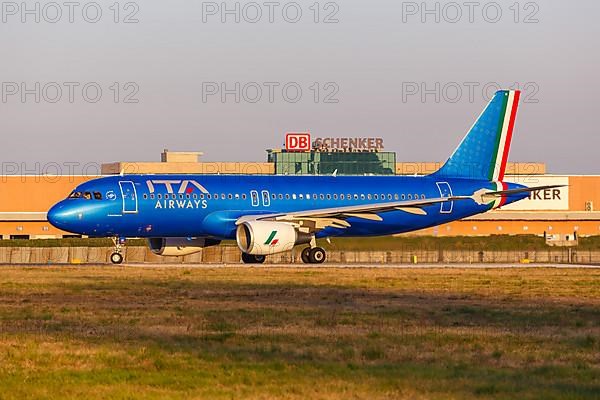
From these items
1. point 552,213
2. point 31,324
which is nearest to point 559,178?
point 552,213

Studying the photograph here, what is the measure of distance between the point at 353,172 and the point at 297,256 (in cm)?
7370

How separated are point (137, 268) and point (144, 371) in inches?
1335

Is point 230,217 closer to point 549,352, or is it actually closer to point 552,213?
point 549,352

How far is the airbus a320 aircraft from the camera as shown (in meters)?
56.6

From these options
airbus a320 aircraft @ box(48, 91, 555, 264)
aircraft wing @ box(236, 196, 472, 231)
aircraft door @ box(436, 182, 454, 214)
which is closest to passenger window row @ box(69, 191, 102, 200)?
airbus a320 aircraft @ box(48, 91, 555, 264)

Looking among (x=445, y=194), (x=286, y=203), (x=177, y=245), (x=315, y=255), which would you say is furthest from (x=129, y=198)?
(x=445, y=194)

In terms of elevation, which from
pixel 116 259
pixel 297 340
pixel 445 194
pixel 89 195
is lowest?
pixel 297 340

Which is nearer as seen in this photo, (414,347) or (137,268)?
(414,347)

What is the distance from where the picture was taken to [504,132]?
224 feet

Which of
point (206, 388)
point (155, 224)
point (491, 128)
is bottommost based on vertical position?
point (206, 388)

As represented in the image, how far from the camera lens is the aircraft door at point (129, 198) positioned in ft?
186

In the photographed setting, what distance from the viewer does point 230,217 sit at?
58.5 metres

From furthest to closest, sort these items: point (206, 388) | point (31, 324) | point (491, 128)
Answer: point (491, 128)
point (31, 324)
point (206, 388)

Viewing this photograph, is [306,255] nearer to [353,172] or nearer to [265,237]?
[265,237]
